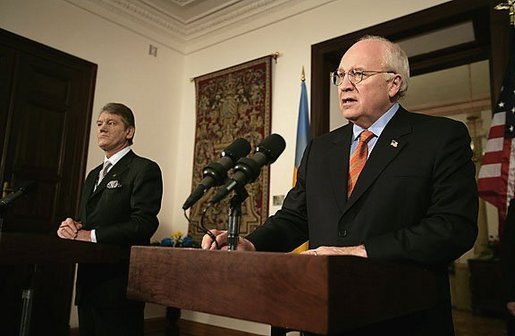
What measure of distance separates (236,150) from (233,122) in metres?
3.18

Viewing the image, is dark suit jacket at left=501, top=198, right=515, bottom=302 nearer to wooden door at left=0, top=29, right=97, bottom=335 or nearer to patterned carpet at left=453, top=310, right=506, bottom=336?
patterned carpet at left=453, top=310, right=506, bottom=336

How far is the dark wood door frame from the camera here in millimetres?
2836

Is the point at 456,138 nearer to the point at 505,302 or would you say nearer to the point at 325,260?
the point at 325,260

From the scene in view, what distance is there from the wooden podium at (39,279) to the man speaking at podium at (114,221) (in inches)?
5.4

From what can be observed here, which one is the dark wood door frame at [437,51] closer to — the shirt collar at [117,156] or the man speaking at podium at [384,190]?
the shirt collar at [117,156]

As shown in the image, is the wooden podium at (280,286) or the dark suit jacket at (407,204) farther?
the dark suit jacket at (407,204)

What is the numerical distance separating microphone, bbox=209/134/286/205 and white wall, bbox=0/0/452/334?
269cm

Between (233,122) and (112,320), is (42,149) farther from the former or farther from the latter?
→ (112,320)

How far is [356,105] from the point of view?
1290mm

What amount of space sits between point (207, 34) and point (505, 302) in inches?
151

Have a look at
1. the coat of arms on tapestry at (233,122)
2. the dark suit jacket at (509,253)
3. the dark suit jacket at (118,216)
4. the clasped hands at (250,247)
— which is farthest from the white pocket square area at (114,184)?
the dark suit jacket at (509,253)

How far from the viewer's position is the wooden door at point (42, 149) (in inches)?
131

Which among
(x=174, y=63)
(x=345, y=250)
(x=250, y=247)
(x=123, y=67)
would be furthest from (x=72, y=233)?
(x=174, y=63)

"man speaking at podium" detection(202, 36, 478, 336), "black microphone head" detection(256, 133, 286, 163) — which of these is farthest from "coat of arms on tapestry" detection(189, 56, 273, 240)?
"black microphone head" detection(256, 133, 286, 163)
